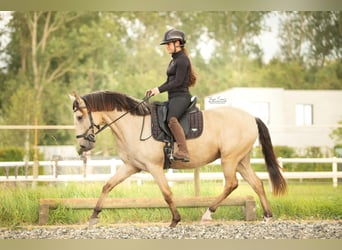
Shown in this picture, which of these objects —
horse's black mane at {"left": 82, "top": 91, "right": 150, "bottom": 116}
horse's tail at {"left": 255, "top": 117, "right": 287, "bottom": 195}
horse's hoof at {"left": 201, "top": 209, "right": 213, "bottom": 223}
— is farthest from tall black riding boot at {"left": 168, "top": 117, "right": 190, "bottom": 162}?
horse's tail at {"left": 255, "top": 117, "right": 287, "bottom": 195}

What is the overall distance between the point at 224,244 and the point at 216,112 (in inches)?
54.1

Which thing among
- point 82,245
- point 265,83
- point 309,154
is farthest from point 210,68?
point 82,245

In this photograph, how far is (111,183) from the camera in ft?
21.2

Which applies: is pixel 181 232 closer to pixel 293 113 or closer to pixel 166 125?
pixel 166 125

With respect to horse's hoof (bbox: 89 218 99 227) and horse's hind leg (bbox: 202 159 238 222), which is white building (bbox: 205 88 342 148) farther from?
horse's hoof (bbox: 89 218 99 227)

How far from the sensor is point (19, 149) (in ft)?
23.0

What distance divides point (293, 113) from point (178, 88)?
2028 millimetres

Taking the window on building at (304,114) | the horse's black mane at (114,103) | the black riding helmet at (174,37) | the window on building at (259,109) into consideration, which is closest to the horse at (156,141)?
the horse's black mane at (114,103)

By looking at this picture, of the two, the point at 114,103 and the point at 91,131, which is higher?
the point at 114,103

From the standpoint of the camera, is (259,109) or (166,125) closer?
(166,125)

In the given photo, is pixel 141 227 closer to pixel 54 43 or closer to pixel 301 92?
pixel 301 92

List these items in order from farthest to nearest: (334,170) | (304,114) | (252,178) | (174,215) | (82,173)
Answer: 1. (304,114)
2. (334,170)
3. (82,173)
4. (252,178)
5. (174,215)

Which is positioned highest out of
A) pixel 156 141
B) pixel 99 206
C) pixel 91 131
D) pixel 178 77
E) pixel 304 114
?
pixel 178 77

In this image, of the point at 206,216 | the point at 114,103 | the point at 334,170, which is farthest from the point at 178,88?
the point at 334,170
